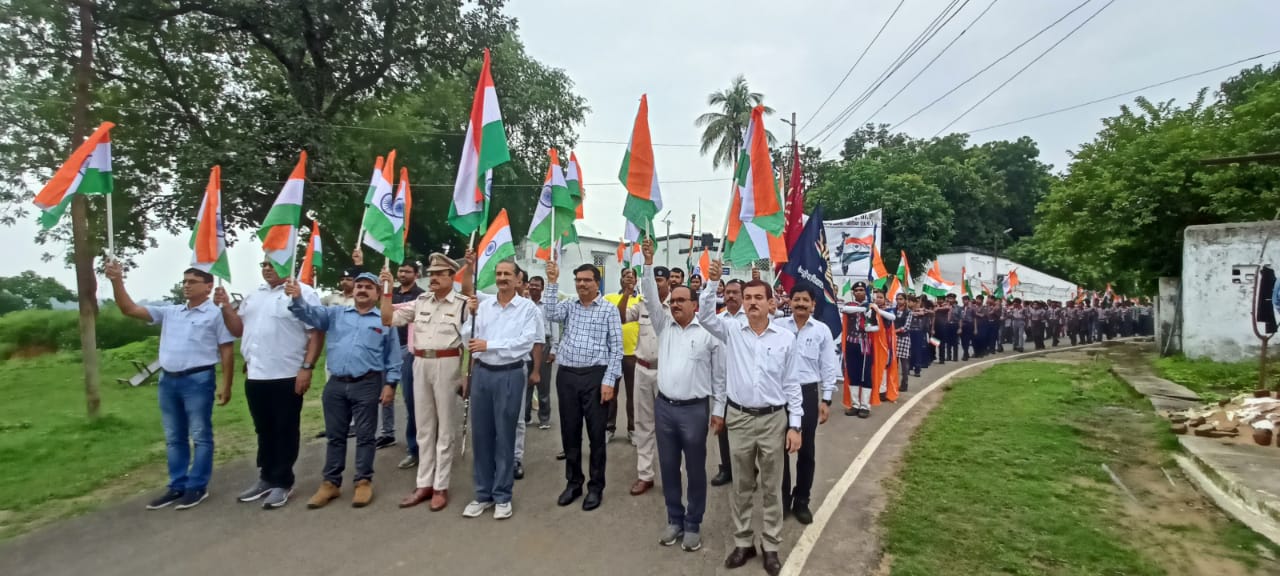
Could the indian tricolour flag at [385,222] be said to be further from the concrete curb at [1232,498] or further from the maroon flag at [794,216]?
the concrete curb at [1232,498]

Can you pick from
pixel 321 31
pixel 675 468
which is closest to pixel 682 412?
pixel 675 468

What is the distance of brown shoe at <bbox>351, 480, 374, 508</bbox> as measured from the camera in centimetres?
518

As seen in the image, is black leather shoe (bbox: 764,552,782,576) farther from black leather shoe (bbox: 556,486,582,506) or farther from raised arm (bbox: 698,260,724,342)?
black leather shoe (bbox: 556,486,582,506)

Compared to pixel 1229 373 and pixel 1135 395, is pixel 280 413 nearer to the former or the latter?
pixel 1135 395

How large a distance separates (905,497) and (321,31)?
51.6ft

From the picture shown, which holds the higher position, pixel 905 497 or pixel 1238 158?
pixel 1238 158

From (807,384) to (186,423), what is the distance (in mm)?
4974

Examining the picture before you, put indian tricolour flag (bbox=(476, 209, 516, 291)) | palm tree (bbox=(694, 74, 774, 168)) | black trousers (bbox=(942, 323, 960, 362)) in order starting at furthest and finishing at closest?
palm tree (bbox=(694, 74, 774, 168))
black trousers (bbox=(942, 323, 960, 362))
indian tricolour flag (bbox=(476, 209, 516, 291))

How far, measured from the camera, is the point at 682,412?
14.2 feet

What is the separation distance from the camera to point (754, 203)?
18.1 ft

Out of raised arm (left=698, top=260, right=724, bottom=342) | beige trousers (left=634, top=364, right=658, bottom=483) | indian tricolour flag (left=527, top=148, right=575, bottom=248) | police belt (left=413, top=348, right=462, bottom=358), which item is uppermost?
indian tricolour flag (left=527, top=148, right=575, bottom=248)

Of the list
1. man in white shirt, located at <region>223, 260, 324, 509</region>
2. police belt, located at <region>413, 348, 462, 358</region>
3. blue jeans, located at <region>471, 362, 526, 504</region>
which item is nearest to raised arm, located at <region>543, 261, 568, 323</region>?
blue jeans, located at <region>471, 362, 526, 504</region>

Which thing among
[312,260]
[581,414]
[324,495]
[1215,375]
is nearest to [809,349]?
[581,414]

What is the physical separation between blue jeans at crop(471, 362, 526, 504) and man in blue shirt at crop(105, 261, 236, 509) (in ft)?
7.16
